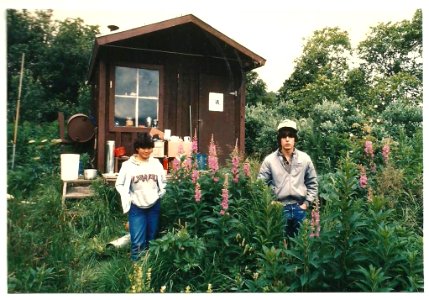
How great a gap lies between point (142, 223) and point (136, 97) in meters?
4.38

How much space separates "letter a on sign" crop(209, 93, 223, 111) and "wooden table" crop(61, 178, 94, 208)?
12.0 ft

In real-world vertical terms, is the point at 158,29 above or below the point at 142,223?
above

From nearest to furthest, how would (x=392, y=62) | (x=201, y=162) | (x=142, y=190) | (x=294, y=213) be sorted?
1. (x=294, y=213)
2. (x=142, y=190)
3. (x=201, y=162)
4. (x=392, y=62)

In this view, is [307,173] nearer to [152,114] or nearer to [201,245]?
[201,245]

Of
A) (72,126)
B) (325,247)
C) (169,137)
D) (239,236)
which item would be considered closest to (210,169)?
(239,236)

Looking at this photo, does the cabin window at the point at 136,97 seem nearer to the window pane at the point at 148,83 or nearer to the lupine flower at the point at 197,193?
the window pane at the point at 148,83

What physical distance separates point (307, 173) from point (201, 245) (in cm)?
159

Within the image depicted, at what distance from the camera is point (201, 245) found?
A: 4.02m

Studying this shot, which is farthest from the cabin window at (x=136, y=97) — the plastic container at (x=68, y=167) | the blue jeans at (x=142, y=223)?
the blue jeans at (x=142, y=223)

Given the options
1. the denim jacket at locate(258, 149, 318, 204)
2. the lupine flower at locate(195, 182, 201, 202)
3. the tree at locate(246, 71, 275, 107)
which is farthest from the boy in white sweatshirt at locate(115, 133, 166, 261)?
the tree at locate(246, 71, 275, 107)

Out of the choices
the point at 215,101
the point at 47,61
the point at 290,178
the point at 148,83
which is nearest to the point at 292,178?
the point at 290,178

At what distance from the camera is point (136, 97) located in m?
8.70

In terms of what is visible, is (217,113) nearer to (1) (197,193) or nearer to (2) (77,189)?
(2) (77,189)

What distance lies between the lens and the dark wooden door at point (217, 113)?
950 cm
